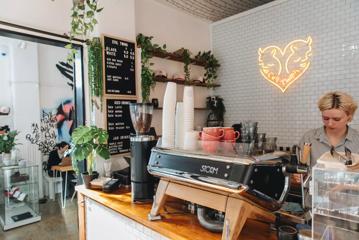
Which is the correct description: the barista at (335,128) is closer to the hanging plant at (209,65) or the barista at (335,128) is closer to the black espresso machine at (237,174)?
the black espresso machine at (237,174)

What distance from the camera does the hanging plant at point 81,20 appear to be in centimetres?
226

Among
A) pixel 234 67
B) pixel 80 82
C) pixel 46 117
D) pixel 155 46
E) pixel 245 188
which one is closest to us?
pixel 245 188

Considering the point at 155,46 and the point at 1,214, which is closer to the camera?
the point at 155,46

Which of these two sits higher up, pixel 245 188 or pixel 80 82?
pixel 80 82

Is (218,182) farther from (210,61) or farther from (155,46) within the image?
(210,61)

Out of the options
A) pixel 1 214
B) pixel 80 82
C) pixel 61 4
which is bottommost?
pixel 1 214

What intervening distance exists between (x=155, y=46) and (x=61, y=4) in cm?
113

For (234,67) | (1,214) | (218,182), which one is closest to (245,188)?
(218,182)

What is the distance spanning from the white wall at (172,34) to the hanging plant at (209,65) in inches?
4.2

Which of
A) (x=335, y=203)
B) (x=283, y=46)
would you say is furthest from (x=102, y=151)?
(x=283, y=46)

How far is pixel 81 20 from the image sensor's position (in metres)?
2.36

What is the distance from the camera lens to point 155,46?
125 inches

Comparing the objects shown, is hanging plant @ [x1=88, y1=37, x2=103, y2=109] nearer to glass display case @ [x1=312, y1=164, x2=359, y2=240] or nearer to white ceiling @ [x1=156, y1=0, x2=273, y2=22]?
white ceiling @ [x1=156, y1=0, x2=273, y2=22]

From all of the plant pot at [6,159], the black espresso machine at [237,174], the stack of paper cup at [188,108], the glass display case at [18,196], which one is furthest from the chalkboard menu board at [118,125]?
the plant pot at [6,159]
